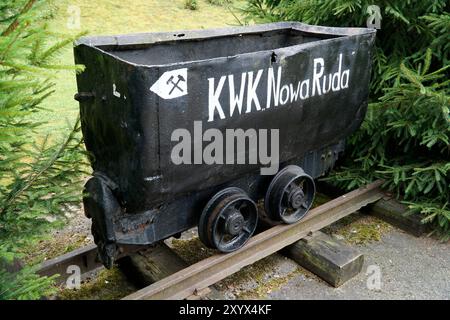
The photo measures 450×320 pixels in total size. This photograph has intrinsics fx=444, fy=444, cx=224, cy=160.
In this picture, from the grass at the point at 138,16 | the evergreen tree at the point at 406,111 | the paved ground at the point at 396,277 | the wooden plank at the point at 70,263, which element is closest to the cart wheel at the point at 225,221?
the paved ground at the point at 396,277

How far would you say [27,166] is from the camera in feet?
7.86

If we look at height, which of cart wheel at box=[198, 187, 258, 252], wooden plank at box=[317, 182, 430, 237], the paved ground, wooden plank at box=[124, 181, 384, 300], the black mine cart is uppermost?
the black mine cart

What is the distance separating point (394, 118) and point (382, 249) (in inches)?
51.2

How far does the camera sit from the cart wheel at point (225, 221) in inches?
130

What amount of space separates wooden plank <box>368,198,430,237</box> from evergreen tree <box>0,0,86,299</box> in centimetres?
318

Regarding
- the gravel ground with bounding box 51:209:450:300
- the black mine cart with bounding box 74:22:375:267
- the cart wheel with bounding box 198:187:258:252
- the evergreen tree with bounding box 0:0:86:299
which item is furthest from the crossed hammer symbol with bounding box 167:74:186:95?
the gravel ground with bounding box 51:209:450:300

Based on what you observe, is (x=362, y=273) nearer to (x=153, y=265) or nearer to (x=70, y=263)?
(x=153, y=265)

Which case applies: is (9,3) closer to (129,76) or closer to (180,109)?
(129,76)

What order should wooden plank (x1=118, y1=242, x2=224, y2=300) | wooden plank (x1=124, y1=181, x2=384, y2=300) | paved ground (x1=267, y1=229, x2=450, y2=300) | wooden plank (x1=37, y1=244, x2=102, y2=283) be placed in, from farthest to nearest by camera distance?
1. paved ground (x1=267, y1=229, x2=450, y2=300)
2. wooden plank (x1=118, y1=242, x2=224, y2=300)
3. wooden plank (x1=37, y1=244, x2=102, y2=283)
4. wooden plank (x1=124, y1=181, x2=384, y2=300)

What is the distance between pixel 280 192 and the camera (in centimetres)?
369

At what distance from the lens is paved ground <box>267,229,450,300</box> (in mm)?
3533

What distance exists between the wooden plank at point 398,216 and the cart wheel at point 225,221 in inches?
67.7

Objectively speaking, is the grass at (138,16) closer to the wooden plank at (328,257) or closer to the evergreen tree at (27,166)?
the wooden plank at (328,257)

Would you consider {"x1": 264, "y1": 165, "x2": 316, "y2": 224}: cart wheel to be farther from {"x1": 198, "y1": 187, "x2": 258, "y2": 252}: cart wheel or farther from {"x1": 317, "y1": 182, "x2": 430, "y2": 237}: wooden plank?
{"x1": 317, "y1": 182, "x2": 430, "y2": 237}: wooden plank
